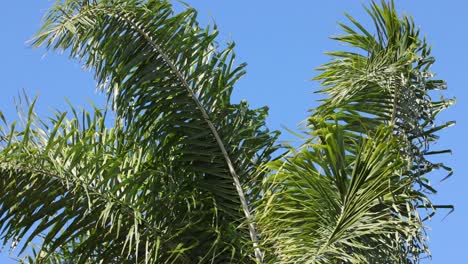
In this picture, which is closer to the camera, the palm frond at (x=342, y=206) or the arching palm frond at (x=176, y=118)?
the palm frond at (x=342, y=206)

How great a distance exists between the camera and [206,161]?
954cm

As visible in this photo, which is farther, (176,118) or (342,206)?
(176,118)

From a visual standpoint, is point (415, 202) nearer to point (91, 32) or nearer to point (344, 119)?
point (344, 119)

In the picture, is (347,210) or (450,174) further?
(450,174)

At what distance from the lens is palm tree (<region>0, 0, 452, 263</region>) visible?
321 inches

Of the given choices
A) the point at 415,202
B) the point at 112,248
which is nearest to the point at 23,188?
the point at 112,248

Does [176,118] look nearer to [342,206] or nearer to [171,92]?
[171,92]

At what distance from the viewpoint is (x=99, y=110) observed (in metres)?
9.89

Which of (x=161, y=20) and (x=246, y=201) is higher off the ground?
(x=161, y=20)

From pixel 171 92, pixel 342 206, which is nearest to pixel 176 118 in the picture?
pixel 171 92

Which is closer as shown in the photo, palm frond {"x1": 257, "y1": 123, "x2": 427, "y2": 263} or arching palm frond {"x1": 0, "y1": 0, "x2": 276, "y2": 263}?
palm frond {"x1": 257, "y1": 123, "x2": 427, "y2": 263}

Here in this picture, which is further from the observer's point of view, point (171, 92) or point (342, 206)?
point (171, 92)

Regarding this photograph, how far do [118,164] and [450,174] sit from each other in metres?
2.69

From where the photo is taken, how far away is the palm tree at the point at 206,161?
26.7ft
